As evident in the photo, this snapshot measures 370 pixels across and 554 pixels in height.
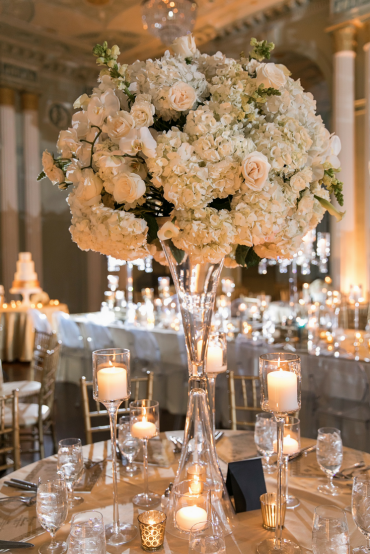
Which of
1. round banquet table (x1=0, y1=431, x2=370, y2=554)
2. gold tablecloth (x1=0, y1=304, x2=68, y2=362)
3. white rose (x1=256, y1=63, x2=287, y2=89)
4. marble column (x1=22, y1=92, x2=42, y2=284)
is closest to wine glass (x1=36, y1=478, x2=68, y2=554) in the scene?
round banquet table (x1=0, y1=431, x2=370, y2=554)

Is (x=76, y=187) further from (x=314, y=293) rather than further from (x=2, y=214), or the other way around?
(x=2, y=214)

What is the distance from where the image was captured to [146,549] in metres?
1.22

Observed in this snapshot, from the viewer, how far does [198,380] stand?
1.37 metres

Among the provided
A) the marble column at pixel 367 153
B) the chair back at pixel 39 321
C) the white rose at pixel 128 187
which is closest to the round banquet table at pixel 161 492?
the white rose at pixel 128 187

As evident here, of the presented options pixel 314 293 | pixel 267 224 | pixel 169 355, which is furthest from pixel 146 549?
pixel 314 293

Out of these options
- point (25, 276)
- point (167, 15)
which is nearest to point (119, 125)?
point (167, 15)

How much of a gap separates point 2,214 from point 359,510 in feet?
32.9

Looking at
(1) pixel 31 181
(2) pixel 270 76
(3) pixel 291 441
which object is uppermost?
(1) pixel 31 181

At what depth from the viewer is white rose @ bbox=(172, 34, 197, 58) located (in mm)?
1279

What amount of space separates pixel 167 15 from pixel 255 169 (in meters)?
6.80

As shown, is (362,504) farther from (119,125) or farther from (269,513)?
(119,125)

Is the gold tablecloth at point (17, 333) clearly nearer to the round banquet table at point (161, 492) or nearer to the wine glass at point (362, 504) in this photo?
the round banquet table at point (161, 492)

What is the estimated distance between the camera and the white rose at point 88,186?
1.20 meters

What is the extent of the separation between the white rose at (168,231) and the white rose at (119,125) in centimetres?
23
